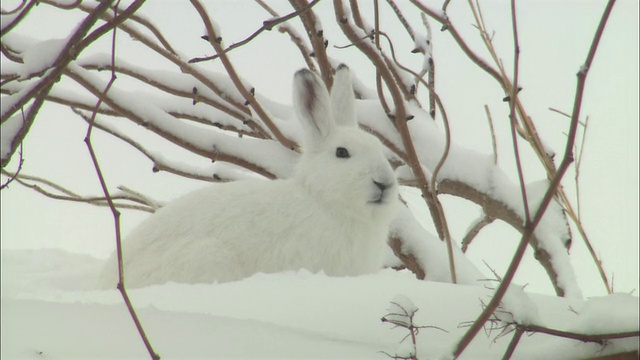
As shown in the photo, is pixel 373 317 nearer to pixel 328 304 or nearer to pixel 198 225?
pixel 328 304

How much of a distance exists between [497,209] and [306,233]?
32.1 inches

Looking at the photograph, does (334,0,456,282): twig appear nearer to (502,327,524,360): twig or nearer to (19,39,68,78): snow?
(19,39,68,78): snow

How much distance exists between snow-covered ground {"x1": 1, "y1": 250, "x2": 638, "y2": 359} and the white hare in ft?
2.63

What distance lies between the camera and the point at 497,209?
267cm

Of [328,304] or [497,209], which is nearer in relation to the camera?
[328,304]

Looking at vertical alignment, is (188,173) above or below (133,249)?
above

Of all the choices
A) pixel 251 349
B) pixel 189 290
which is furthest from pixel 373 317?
pixel 189 290

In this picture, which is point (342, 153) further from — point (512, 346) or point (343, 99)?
point (512, 346)

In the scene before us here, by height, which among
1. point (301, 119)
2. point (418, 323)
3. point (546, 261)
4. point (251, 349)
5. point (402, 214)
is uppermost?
point (301, 119)

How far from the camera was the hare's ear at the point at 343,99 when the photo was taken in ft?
9.08

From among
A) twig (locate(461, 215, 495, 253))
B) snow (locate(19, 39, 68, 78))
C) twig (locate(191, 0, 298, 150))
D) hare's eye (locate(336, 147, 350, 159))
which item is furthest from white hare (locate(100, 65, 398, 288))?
snow (locate(19, 39, 68, 78))

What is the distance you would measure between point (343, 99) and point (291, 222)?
2.20ft

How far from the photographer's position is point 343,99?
2.79 m

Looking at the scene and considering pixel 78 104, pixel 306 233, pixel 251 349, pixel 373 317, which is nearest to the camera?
pixel 251 349
